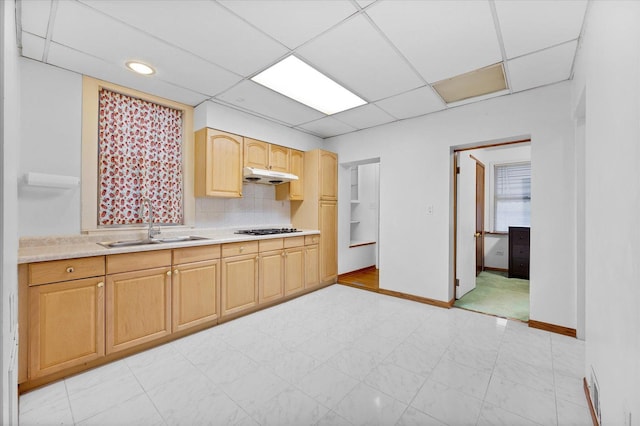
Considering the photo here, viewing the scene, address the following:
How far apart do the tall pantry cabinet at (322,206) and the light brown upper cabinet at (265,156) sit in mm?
417

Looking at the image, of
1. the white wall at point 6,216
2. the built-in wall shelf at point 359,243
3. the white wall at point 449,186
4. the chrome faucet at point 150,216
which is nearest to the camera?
the white wall at point 6,216

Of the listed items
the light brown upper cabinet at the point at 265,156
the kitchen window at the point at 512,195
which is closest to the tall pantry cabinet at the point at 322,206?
the light brown upper cabinet at the point at 265,156

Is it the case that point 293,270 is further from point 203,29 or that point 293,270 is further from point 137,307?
point 203,29

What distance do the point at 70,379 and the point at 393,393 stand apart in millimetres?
2233

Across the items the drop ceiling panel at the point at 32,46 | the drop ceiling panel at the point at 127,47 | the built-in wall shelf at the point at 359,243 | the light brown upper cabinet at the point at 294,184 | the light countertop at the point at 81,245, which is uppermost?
the drop ceiling panel at the point at 127,47

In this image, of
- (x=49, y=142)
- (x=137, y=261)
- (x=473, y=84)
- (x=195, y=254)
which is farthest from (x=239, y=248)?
(x=473, y=84)

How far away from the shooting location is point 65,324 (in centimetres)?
193

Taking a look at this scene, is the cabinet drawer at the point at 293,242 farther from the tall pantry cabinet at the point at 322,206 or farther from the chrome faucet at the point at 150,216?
the chrome faucet at the point at 150,216

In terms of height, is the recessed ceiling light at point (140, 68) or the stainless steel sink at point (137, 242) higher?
the recessed ceiling light at point (140, 68)

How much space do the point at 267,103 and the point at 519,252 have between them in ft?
15.7

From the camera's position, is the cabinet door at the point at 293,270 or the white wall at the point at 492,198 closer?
the cabinet door at the point at 293,270

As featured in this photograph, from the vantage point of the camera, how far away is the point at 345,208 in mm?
4707

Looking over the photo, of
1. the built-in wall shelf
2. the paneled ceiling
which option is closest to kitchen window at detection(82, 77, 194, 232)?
the paneled ceiling

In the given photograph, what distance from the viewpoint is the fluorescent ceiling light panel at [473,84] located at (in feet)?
8.31
